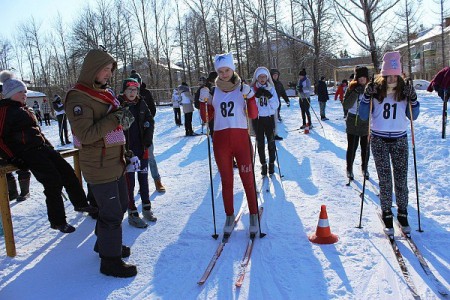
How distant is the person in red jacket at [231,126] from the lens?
4352 millimetres

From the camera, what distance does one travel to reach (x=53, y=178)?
4.25m

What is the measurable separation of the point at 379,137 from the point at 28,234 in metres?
4.74

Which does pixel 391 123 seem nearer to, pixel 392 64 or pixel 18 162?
pixel 392 64

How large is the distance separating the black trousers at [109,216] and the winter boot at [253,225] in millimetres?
1578

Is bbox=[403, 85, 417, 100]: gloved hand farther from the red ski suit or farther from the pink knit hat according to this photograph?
the red ski suit

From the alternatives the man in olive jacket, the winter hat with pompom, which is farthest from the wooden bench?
the man in olive jacket

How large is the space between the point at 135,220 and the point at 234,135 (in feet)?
6.17

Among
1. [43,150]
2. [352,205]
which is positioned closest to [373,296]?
[352,205]

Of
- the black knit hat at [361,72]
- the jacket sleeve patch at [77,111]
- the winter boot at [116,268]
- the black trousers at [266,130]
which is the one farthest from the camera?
the black trousers at [266,130]

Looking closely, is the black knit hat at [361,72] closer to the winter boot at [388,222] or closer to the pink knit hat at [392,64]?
the pink knit hat at [392,64]

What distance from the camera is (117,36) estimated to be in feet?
147

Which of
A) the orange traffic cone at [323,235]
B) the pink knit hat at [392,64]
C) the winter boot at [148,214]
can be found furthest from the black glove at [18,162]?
the pink knit hat at [392,64]

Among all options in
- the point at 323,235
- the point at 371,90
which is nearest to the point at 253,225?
the point at 323,235

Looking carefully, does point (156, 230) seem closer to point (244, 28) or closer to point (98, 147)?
point (98, 147)
